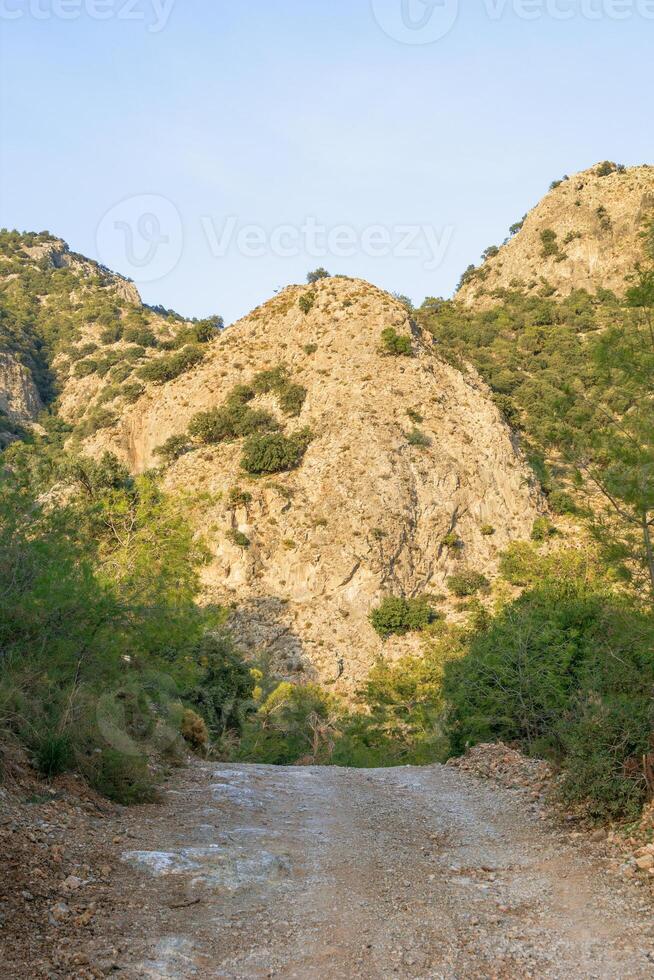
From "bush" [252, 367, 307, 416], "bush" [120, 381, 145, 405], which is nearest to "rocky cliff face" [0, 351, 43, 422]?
"bush" [120, 381, 145, 405]

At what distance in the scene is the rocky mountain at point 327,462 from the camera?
1698 inches

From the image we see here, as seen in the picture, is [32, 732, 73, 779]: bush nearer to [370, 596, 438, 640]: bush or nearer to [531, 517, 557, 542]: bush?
[370, 596, 438, 640]: bush

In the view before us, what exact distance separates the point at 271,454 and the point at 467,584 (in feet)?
51.2

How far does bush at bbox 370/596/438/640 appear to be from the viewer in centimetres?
4122

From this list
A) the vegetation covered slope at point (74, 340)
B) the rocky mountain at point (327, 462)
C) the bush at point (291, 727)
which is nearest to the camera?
the bush at point (291, 727)

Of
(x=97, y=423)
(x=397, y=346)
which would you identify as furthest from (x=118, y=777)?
(x=97, y=423)

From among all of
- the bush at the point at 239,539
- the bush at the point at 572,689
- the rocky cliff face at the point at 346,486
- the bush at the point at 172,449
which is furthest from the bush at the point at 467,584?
the bush at the point at 172,449

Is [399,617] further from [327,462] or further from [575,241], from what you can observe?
[575,241]

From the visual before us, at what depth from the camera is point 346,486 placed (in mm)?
46938

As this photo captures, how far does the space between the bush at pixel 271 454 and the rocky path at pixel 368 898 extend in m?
38.0

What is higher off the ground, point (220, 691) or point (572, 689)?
point (572, 689)

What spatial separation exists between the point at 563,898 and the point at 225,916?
3125mm

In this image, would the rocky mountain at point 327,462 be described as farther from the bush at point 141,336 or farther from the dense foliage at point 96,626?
the dense foliage at point 96,626

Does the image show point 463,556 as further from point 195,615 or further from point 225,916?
point 225,916
